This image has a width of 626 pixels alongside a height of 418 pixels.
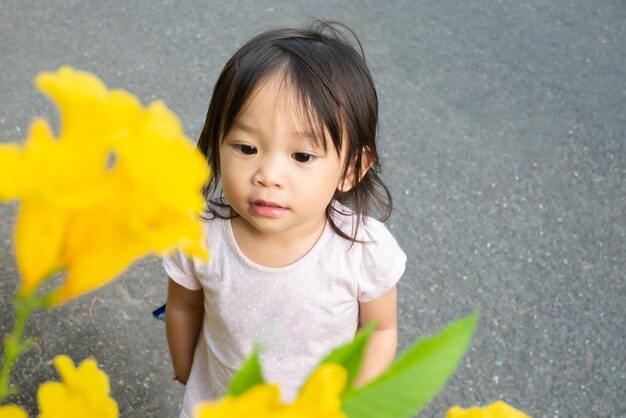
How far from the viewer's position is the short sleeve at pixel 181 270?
1.14 m

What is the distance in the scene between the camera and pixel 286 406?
25 cm

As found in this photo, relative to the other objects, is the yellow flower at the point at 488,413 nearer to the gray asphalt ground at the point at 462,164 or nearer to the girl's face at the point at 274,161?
the girl's face at the point at 274,161

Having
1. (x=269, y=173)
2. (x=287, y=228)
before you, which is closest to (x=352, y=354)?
(x=269, y=173)

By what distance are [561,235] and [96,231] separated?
2.12 m

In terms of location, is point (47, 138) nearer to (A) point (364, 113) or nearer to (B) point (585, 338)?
(A) point (364, 113)

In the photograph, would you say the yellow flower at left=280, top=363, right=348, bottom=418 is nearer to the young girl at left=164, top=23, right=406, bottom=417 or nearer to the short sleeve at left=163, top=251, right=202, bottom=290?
the young girl at left=164, top=23, right=406, bottom=417

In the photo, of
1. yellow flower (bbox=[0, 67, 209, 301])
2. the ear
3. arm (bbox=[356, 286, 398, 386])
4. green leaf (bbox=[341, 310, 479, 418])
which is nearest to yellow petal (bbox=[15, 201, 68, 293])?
yellow flower (bbox=[0, 67, 209, 301])

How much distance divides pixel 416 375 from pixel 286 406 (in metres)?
0.05

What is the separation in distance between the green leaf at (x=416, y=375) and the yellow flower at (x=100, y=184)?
71mm

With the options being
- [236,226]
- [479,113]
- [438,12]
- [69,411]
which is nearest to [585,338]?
[479,113]

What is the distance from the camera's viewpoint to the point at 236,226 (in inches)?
44.6

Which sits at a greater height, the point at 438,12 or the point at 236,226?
the point at 236,226

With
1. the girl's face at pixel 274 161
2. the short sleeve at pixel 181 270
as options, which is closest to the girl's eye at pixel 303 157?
the girl's face at pixel 274 161

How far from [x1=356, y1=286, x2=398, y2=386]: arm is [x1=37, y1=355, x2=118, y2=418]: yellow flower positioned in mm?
849
